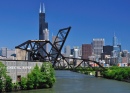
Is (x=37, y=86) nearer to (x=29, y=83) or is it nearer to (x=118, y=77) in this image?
(x=29, y=83)

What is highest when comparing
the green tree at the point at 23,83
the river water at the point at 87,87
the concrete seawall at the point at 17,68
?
the concrete seawall at the point at 17,68

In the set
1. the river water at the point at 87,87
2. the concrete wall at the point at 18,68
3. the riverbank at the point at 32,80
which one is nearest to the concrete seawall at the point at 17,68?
the concrete wall at the point at 18,68

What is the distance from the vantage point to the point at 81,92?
65.0 meters

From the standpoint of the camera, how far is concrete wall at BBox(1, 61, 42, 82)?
60294 mm

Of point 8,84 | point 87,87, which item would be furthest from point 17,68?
point 87,87

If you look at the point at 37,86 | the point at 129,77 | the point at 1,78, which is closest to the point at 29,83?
the point at 37,86

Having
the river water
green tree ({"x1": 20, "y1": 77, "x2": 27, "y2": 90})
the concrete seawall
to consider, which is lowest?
the river water

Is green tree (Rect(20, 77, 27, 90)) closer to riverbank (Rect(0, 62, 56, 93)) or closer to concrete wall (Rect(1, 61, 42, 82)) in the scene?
riverbank (Rect(0, 62, 56, 93))

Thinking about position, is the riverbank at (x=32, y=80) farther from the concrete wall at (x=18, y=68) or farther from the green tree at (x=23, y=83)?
the concrete wall at (x=18, y=68)

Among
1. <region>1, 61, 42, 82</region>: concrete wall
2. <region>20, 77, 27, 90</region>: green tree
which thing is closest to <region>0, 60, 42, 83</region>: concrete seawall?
<region>1, 61, 42, 82</region>: concrete wall

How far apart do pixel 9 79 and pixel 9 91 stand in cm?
195

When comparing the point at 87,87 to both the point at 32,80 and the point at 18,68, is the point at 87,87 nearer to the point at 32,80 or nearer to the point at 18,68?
the point at 32,80

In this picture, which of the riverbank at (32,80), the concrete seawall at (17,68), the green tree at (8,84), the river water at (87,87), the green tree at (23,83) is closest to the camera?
the riverbank at (32,80)

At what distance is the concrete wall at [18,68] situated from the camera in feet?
198
